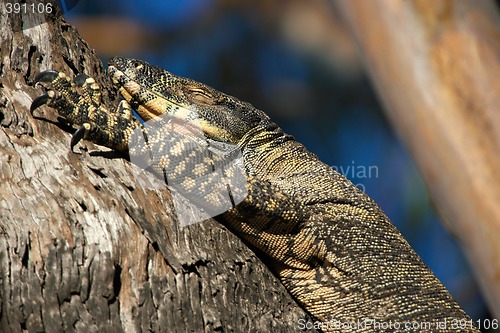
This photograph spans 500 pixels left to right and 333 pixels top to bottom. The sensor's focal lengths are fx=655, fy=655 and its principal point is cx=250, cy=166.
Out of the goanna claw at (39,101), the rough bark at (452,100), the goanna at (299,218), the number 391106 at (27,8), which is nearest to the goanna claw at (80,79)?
the goanna at (299,218)

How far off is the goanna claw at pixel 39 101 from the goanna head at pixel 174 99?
851mm

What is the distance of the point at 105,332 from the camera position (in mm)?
3342


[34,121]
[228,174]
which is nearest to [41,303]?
[34,121]

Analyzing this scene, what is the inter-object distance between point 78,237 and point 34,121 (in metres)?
0.83

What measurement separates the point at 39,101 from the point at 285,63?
22.7 ft

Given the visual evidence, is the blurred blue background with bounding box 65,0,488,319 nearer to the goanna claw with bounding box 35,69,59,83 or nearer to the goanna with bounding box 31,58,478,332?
the goanna with bounding box 31,58,478,332

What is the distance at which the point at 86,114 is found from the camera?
3873 mm

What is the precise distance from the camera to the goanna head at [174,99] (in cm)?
457

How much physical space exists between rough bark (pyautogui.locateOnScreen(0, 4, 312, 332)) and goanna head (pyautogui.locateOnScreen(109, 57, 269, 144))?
413 mm

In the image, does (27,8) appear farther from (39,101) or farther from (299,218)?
(299,218)

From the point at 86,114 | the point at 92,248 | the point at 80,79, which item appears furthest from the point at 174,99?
the point at 92,248

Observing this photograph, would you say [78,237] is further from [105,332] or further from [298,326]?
[298,326]

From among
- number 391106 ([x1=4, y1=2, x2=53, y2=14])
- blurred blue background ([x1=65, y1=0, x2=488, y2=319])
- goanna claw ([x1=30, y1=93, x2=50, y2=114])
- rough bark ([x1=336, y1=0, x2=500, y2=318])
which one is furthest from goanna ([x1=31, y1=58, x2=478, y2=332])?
blurred blue background ([x1=65, y1=0, x2=488, y2=319])

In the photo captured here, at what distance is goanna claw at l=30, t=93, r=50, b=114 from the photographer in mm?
3715
